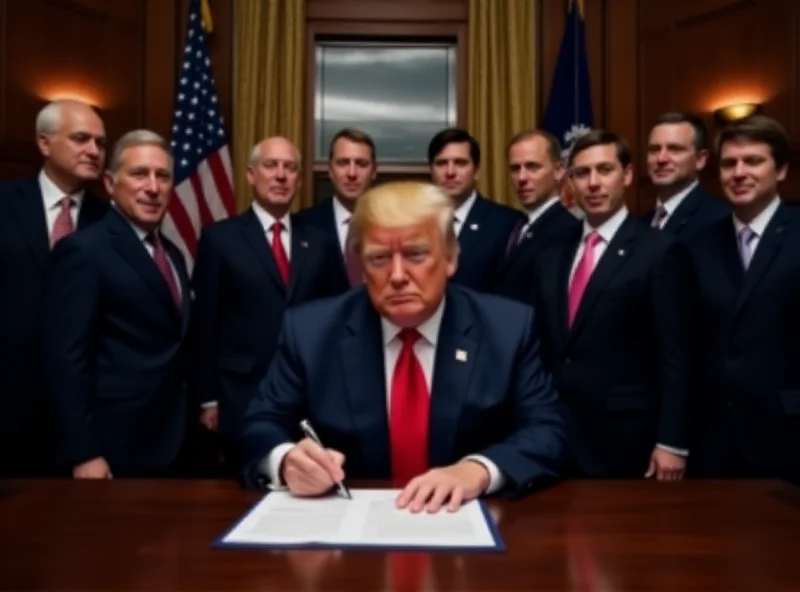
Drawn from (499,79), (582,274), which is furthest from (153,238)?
(499,79)

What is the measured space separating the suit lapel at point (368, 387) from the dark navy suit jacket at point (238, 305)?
1.55 metres

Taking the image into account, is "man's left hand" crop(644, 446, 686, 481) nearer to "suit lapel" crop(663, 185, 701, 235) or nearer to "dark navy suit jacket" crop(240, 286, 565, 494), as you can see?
"suit lapel" crop(663, 185, 701, 235)

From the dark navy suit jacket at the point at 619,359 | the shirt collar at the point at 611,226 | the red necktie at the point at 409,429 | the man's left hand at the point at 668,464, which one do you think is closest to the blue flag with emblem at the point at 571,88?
the shirt collar at the point at 611,226

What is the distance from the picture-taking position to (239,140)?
5.83 metres

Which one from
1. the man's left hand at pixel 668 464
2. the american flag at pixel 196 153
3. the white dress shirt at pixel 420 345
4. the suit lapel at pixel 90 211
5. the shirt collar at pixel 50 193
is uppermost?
the american flag at pixel 196 153

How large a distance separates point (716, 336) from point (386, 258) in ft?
4.94

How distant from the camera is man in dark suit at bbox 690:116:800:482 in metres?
2.90

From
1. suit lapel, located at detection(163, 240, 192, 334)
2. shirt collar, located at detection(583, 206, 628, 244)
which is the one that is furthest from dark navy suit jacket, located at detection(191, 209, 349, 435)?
shirt collar, located at detection(583, 206, 628, 244)

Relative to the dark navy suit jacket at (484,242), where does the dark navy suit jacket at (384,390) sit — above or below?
below

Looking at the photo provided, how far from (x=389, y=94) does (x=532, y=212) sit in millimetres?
2635

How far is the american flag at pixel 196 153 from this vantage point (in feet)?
17.2

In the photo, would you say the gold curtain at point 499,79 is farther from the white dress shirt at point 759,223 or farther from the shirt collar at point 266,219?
the white dress shirt at point 759,223

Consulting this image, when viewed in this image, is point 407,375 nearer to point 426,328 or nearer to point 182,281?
point 426,328

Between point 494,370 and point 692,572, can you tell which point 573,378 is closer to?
point 494,370
